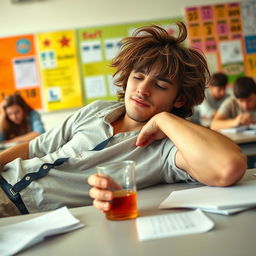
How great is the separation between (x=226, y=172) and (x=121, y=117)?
602 millimetres

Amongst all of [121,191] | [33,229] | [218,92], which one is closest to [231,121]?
[218,92]

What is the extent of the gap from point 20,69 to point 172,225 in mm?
3667

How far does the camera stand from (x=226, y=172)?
3.14 ft

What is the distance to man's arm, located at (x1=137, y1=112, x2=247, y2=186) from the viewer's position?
96 centimetres

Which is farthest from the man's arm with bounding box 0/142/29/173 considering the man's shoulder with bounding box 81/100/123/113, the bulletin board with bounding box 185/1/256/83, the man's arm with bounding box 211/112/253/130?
the bulletin board with bounding box 185/1/256/83

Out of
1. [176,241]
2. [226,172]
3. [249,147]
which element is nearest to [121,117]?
[226,172]

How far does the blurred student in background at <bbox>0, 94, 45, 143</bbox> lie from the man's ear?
229 cm

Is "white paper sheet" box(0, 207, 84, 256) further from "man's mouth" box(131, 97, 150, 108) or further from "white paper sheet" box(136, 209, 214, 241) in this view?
"man's mouth" box(131, 97, 150, 108)

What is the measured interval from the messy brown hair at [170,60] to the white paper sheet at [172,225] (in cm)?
61

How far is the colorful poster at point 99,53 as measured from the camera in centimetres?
409

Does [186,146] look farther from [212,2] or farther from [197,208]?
[212,2]

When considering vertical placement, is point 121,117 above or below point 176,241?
above

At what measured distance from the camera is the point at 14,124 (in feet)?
11.7

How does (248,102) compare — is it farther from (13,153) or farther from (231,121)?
(13,153)
